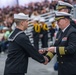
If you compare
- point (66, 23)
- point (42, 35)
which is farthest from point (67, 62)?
point (42, 35)

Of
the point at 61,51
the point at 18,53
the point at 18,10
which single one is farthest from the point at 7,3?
the point at 61,51

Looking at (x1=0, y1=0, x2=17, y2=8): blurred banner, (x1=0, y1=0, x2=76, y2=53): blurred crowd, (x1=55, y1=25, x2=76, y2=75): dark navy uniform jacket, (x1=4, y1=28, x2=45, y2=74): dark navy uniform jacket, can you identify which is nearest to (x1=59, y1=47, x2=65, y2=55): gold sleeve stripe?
(x1=55, y1=25, x2=76, y2=75): dark navy uniform jacket

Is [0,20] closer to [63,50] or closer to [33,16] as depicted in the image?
[33,16]

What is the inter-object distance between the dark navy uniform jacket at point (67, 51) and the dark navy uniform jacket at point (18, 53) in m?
0.55

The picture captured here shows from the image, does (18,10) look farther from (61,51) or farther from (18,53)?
(61,51)

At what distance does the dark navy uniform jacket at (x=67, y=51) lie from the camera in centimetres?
542

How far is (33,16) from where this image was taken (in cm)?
2133

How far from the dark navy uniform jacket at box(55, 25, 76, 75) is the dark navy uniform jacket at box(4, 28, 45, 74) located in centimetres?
55

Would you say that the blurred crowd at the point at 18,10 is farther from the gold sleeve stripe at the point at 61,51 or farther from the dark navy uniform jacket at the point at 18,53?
the gold sleeve stripe at the point at 61,51

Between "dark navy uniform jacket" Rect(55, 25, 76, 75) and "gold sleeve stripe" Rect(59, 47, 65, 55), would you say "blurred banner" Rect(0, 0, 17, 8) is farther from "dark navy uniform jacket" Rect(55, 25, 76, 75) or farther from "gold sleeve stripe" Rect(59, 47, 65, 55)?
"gold sleeve stripe" Rect(59, 47, 65, 55)

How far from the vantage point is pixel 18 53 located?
5766mm

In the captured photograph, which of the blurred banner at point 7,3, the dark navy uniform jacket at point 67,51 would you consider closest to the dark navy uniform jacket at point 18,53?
the dark navy uniform jacket at point 67,51

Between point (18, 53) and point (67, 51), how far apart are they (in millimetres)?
839

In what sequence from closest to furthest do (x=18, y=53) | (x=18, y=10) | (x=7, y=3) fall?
(x=18, y=53) < (x=18, y=10) < (x=7, y=3)
